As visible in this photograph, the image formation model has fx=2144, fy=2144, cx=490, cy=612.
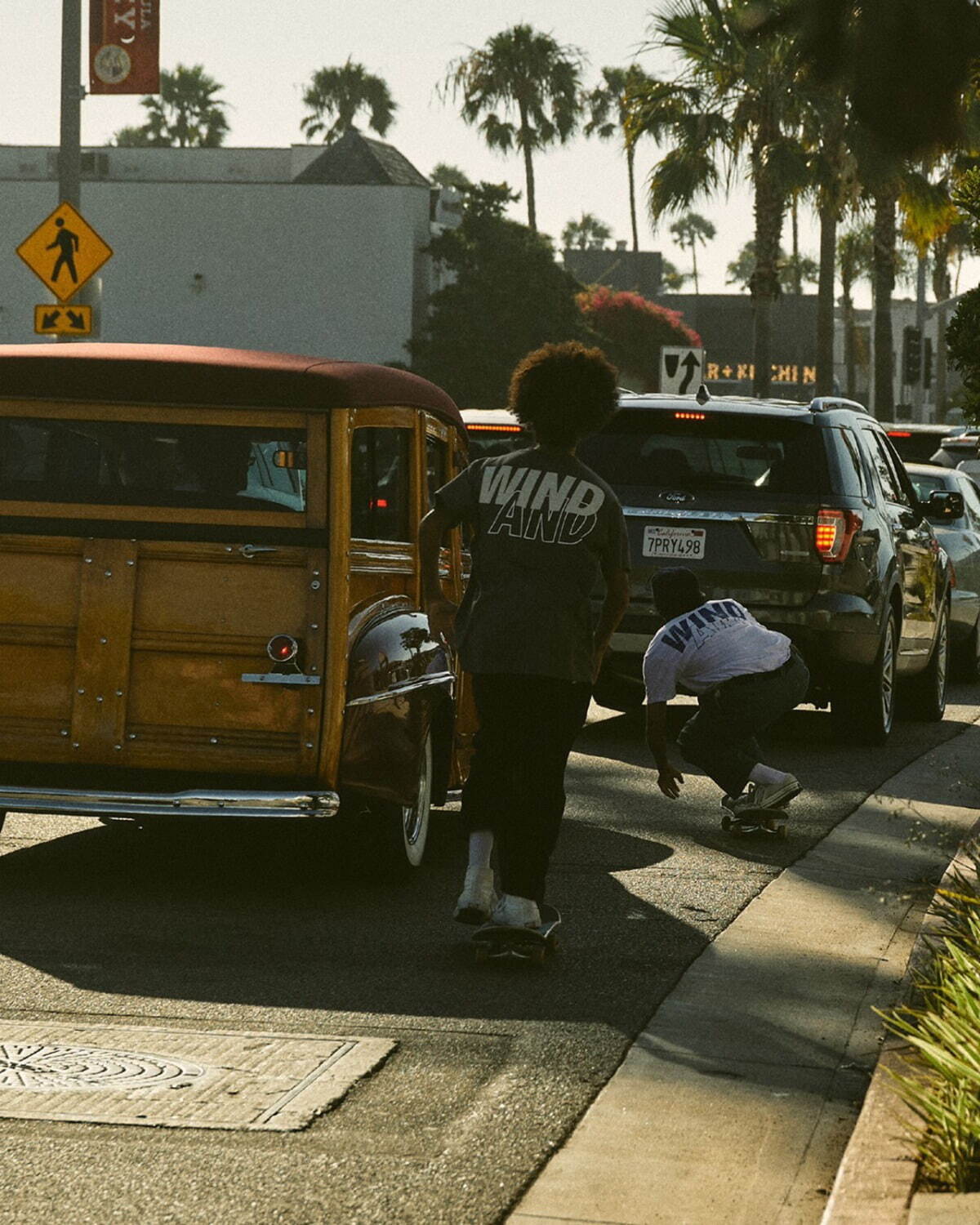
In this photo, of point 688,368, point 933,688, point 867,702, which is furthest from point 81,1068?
point 688,368

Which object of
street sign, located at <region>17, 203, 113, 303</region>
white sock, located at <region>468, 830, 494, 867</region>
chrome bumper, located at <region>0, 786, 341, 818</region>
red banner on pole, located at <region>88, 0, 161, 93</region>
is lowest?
white sock, located at <region>468, 830, 494, 867</region>

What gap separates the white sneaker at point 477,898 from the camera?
6637 mm

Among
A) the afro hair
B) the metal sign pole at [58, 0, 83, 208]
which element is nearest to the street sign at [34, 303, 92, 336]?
the metal sign pole at [58, 0, 83, 208]

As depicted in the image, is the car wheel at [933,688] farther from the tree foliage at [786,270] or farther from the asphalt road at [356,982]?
the tree foliage at [786,270]

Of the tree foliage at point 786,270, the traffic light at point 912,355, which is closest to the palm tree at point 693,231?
the tree foliage at point 786,270

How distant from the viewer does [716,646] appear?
29.8ft

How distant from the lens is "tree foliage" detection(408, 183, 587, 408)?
195 feet

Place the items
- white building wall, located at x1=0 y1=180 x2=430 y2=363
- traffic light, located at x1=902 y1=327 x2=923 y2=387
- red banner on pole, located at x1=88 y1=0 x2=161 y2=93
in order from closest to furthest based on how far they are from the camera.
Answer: red banner on pole, located at x1=88 y1=0 x2=161 y2=93 → traffic light, located at x1=902 y1=327 x2=923 y2=387 → white building wall, located at x1=0 y1=180 x2=430 y2=363

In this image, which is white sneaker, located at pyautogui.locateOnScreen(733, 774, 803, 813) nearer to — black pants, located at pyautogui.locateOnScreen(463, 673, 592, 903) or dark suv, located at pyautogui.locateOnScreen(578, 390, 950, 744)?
black pants, located at pyautogui.locateOnScreen(463, 673, 592, 903)

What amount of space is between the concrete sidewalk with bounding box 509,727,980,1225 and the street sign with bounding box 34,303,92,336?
11236 mm

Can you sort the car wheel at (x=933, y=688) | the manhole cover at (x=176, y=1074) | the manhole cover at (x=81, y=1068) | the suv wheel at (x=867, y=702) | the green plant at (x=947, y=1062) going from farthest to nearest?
the car wheel at (x=933, y=688) < the suv wheel at (x=867, y=702) < the manhole cover at (x=81, y=1068) < the manhole cover at (x=176, y=1074) < the green plant at (x=947, y=1062)

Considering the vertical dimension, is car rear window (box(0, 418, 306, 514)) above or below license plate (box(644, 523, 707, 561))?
above

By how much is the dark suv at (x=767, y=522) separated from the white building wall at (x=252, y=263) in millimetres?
51844

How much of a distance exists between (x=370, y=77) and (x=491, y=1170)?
88.0 metres
